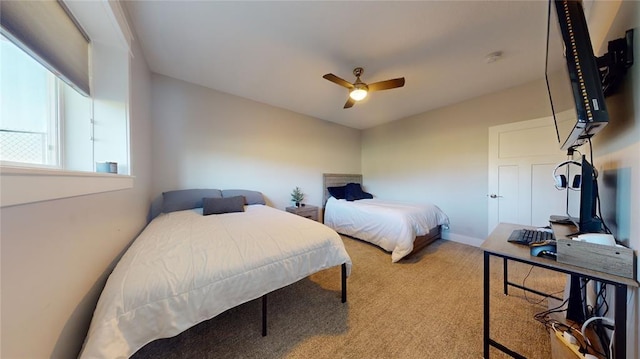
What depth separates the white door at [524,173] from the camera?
8.10ft

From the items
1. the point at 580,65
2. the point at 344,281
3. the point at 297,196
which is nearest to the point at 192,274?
the point at 344,281

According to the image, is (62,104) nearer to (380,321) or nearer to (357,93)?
(357,93)

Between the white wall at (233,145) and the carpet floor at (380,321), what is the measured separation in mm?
1984

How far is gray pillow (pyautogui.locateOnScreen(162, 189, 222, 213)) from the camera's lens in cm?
242

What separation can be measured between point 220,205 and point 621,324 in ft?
9.77

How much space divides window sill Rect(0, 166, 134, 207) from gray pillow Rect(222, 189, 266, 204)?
179cm

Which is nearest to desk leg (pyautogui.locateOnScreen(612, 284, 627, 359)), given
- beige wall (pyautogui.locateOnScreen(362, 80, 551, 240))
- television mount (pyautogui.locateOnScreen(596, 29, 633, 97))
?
television mount (pyautogui.locateOnScreen(596, 29, 633, 97))

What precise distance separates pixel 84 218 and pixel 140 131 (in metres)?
1.36

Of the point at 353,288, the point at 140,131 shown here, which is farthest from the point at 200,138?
the point at 353,288

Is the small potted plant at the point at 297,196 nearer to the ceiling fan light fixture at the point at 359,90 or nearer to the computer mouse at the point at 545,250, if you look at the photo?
the ceiling fan light fixture at the point at 359,90

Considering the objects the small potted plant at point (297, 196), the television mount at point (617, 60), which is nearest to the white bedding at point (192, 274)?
the television mount at point (617, 60)

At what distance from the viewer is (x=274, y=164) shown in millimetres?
3576

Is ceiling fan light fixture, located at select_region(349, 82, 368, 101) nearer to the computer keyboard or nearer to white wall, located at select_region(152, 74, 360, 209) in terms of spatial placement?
white wall, located at select_region(152, 74, 360, 209)

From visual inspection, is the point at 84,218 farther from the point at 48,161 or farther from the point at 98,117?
the point at 98,117
